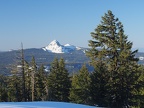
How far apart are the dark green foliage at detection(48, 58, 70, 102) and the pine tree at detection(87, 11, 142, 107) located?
42.4 feet

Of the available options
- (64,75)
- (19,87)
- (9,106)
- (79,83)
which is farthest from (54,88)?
(9,106)

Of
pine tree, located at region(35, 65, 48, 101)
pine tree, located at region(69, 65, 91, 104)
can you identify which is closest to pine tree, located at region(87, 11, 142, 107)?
pine tree, located at region(69, 65, 91, 104)

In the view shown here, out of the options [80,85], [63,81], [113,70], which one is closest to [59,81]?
[63,81]

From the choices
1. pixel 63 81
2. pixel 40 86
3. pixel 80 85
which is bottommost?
pixel 40 86

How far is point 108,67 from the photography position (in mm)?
29797

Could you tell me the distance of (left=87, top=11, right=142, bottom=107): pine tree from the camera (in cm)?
2878

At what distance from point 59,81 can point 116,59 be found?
55.4 feet

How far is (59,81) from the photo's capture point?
44000 millimetres

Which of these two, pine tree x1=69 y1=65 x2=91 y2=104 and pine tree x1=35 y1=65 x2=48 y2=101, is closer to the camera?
pine tree x1=69 y1=65 x2=91 y2=104

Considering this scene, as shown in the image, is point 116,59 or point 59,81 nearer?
point 116,59

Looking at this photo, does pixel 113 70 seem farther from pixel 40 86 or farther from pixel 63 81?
pixel 40 86

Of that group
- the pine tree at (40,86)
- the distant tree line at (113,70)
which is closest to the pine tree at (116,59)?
the distant tree line at (113,70)

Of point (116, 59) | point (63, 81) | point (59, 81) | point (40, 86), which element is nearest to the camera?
point (116, 59)

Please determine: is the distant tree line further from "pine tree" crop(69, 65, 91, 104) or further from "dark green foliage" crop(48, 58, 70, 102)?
"dark green foliage" crop(48, 58, 70, 102)
